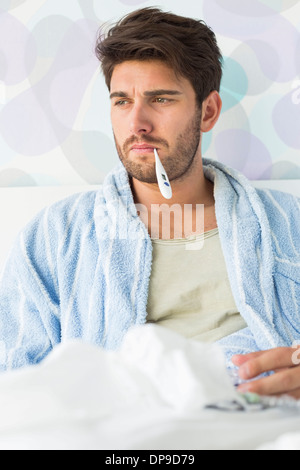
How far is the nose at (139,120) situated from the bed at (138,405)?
0.68m

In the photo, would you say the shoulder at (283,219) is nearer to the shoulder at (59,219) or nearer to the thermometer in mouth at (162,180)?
the thermometer in mouth at (162,180)

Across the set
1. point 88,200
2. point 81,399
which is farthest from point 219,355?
point 88,200

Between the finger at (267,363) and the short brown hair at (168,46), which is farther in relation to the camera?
the short brown hair at (168,46)

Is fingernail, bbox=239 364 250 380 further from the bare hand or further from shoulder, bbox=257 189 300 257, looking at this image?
shoulder, bbox=257 189 300 257

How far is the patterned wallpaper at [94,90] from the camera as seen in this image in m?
1.73

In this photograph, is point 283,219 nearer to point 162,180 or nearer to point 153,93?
point 162,180

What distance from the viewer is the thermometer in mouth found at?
4.70 ft

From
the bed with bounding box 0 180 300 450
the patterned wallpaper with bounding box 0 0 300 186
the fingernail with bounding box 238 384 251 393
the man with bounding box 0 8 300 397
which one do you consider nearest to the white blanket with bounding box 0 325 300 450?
the bed with bounding box 0 180 300 450

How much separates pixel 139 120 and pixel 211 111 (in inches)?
11.5

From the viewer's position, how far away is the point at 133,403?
0.78 m

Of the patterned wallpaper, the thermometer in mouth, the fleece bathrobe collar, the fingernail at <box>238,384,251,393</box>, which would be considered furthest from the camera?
the patterned wallpaper

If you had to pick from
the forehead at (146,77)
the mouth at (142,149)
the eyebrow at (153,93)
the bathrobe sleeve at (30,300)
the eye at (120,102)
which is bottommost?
the bathrobe sleeve at (30,300)

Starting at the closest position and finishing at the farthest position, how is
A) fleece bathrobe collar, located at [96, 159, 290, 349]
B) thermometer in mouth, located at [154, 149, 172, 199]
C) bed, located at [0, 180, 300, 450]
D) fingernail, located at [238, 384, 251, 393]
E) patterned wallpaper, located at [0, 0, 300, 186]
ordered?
1. bed, located at [0, 180, 300, 450]
2. fingernail, located at [238, 384, 251, 393]
3. fleece bathrobe collar, located at [96, 159, 290, 349]
4. thermometer in mouth, located at [154, 149, 172, 199]
5. patterned wallpaper, located at [0, 0, 300, 186]

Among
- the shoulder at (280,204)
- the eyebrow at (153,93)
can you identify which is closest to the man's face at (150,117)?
the eyebrow at (153,93)
